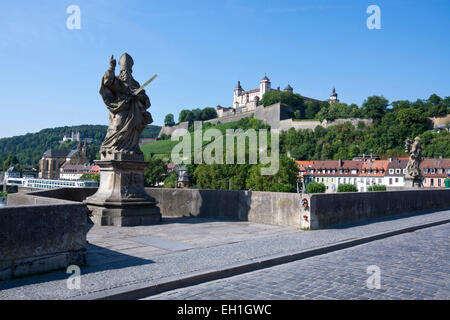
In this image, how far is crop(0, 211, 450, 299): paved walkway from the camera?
16.2 ft

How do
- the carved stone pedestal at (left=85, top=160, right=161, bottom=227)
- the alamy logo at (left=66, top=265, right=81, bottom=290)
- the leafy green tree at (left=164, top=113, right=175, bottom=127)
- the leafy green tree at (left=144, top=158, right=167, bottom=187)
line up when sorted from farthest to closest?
the leafy green tree at (left=164, top=113, right=175, bottom=127)
the leafy green tree at (left=144, top=158, right=167, bottom=187)
the carved stone pedestal at (left=85, top=160, right=161, bottom=227)
the alamy logo at (left=66, top=265, right=81, bottom=290)

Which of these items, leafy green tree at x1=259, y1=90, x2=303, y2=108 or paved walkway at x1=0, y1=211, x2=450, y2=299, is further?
leafy green tree at x1=259, y1=90, x2=303, y2=108

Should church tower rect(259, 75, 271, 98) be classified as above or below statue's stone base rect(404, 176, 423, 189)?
above

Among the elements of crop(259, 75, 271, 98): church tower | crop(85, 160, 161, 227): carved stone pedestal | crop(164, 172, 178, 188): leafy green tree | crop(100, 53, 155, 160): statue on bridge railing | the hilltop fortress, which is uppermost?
crop(259, 75, 271, 98): church tower

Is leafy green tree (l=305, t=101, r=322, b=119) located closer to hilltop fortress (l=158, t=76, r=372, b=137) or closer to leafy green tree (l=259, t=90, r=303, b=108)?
leafy green tree (l=259, t=90, r=303, b=108)

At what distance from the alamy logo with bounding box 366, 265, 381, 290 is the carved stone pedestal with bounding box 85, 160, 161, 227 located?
6.10 meters

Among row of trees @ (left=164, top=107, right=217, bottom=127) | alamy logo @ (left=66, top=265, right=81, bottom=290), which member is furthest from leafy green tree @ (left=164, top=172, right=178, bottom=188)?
alamy logo @ (left=66, top=265, right=81, bottom=290)

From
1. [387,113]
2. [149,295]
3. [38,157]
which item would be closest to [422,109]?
[387,113]

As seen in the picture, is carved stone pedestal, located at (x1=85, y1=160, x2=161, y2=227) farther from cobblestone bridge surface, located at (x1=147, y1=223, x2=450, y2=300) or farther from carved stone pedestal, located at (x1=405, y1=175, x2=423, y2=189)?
carved stone pedestal, located at (x1=405, y1=175, x2=423, y2=189)

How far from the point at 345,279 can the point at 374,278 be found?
0.44 meters

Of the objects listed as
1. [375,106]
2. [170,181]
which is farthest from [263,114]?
[170,181]

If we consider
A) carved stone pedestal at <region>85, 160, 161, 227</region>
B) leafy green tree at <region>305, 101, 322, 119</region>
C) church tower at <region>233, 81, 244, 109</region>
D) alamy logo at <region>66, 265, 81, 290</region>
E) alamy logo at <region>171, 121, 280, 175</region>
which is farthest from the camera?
church tower at <region>233, 81, 244, 109</region>

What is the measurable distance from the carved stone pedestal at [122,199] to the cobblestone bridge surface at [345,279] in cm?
495
